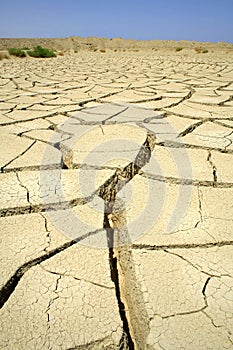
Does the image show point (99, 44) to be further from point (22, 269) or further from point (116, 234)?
point (22, 269)

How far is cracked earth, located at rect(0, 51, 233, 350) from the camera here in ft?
2.38

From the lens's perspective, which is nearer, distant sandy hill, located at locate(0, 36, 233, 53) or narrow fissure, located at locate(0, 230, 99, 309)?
narrow fissure, located at locate(0, 230, 99, 309)

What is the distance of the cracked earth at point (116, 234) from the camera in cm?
72

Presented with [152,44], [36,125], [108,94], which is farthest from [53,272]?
[152,44]

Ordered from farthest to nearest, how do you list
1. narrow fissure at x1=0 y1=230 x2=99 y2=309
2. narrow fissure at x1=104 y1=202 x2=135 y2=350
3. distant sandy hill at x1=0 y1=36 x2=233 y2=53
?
distant sandy hill at x1=0 y1=36 x2=233 y2=53
narrow fissure at x1=0 y1=230 x2=99 y2=309
narrow fissure at x1=104 y1=202 x2=135 y2=350

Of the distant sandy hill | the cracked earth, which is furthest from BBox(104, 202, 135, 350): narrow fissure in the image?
the distant sandy hill

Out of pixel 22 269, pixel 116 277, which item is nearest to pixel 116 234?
→ pixel 116 277

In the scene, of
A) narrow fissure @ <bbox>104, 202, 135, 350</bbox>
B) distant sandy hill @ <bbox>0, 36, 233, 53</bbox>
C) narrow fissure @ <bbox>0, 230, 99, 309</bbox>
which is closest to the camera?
narrow fissure @ <bbox>104, 202, 135, 350</bbox>

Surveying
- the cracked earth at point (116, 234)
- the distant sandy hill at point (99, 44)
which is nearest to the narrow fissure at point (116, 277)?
the cracked earth at point (116, 234)

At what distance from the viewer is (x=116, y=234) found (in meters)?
1.05

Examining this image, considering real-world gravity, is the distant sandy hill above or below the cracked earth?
above

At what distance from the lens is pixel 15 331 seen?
0.72 metres

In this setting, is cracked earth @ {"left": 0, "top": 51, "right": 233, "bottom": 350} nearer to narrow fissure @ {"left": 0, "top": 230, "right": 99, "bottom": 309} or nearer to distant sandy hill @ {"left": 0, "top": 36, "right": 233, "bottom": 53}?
narrow fissure @ {"left": 0, "top": 230, "right": 99, "bottom": 309}

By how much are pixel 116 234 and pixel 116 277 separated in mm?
198
